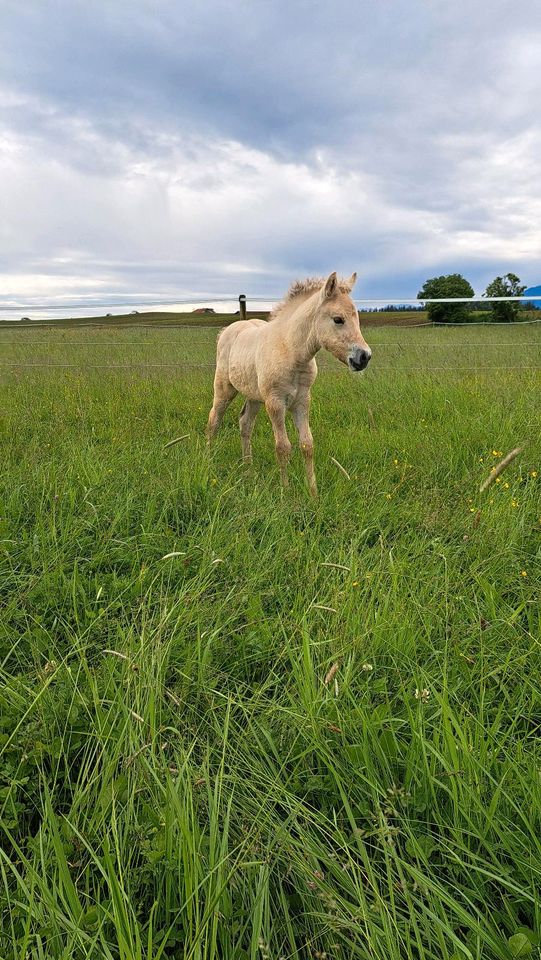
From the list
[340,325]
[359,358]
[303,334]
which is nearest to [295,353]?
[303,334]

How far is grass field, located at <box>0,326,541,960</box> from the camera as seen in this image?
A: 1.23 m

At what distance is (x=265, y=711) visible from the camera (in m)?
1.89

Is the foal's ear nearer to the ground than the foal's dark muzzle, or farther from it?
farther from it

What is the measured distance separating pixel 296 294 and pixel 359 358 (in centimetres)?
139

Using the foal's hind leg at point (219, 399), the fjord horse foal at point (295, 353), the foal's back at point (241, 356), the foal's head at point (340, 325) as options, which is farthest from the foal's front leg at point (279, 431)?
the foal's hind leg at point (219, 399)

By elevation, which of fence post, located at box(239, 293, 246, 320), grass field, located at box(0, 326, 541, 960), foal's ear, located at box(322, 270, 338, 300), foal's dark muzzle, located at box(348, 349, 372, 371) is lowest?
grass field, located at box(0, 326, 541, 960)

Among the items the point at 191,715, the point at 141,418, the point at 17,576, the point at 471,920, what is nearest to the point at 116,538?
the point at 17,576

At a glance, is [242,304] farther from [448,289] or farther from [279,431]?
[448,289]

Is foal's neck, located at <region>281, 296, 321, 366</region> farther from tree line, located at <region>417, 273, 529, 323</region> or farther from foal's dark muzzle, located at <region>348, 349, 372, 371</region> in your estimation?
tree line, located at <region>417, 273, 529, 323</region>

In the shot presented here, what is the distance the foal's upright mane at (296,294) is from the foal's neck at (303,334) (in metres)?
0.19

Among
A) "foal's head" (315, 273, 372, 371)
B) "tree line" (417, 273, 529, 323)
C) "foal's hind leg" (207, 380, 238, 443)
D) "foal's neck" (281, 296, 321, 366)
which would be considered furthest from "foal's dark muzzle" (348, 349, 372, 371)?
"tree line" (417, 273, 529, 323)

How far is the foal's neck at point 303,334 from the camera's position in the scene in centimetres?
460

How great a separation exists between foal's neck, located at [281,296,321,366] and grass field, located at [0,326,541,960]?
1.14 m

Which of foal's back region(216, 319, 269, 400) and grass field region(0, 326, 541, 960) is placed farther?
foal's back region(216, 319, 269, 400)
